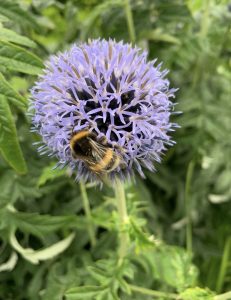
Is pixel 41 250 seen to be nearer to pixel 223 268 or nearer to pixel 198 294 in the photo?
pixel 198 294

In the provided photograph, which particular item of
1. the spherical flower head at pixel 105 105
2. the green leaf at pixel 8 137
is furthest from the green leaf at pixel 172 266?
the green leaf at pixel 8 137

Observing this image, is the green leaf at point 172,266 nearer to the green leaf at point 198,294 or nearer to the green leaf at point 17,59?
the green leaf at point 198,294

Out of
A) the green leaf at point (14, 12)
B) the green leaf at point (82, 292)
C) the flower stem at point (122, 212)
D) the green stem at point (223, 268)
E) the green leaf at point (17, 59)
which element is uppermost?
the green leaf at point (14, 12)

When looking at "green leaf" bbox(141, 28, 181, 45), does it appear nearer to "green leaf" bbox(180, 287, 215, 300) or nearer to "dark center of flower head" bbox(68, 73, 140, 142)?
"dark center of flower head" bbox(68, 73, 140, 142)

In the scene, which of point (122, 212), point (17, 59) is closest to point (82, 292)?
point (122, 212)

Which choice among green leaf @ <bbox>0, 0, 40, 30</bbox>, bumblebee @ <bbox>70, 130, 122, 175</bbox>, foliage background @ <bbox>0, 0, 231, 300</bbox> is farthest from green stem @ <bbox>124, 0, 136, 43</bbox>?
bumblebee @ <bbox>70, 130, 122, 175</bbox>

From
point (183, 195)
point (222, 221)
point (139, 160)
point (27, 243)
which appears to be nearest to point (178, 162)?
point (183, 195)

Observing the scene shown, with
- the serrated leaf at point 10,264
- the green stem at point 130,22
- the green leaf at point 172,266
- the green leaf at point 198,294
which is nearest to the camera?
the green leaf at point 198,294
